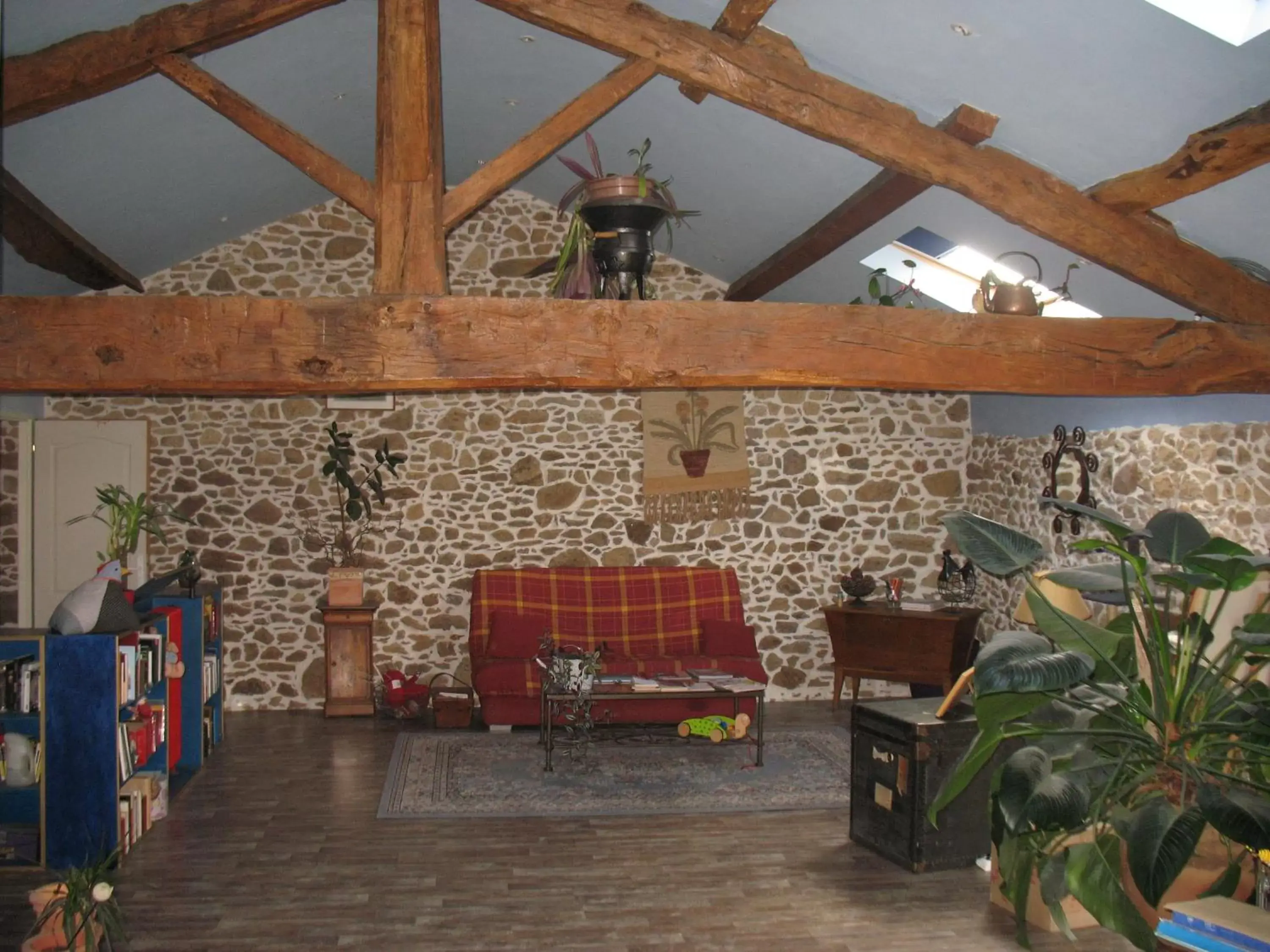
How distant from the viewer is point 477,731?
23.2ft

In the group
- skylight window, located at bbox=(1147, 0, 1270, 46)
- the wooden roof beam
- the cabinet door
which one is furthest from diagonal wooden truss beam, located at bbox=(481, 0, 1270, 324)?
the cabinet door

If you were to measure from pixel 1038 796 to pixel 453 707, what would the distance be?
16.5ft

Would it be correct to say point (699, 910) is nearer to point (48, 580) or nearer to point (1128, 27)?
point (1128, 27)

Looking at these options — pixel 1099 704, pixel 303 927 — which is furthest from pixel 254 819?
pixel 1099 704

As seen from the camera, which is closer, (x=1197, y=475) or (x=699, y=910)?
(x=699, y=910)

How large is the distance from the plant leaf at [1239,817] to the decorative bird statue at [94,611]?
160 inches

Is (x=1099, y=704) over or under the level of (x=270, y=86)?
under

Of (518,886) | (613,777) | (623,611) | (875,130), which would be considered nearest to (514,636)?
(623,611)

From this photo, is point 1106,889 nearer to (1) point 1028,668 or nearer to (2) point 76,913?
(1) point 1028,668

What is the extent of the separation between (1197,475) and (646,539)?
3750mm

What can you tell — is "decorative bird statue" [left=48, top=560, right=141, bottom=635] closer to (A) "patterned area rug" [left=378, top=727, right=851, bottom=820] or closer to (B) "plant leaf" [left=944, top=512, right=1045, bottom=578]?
(A) "patterned area rug" [left=378, top=727, right=851, bottom=820]

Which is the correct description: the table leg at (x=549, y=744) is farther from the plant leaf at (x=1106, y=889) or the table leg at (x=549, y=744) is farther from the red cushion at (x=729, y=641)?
the plant leaf at (x=1106, y=889)

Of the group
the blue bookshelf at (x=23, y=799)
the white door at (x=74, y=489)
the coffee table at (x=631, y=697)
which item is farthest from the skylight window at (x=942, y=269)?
the white door at (x=74, y=489)

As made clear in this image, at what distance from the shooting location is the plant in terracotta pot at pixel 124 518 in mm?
6418
